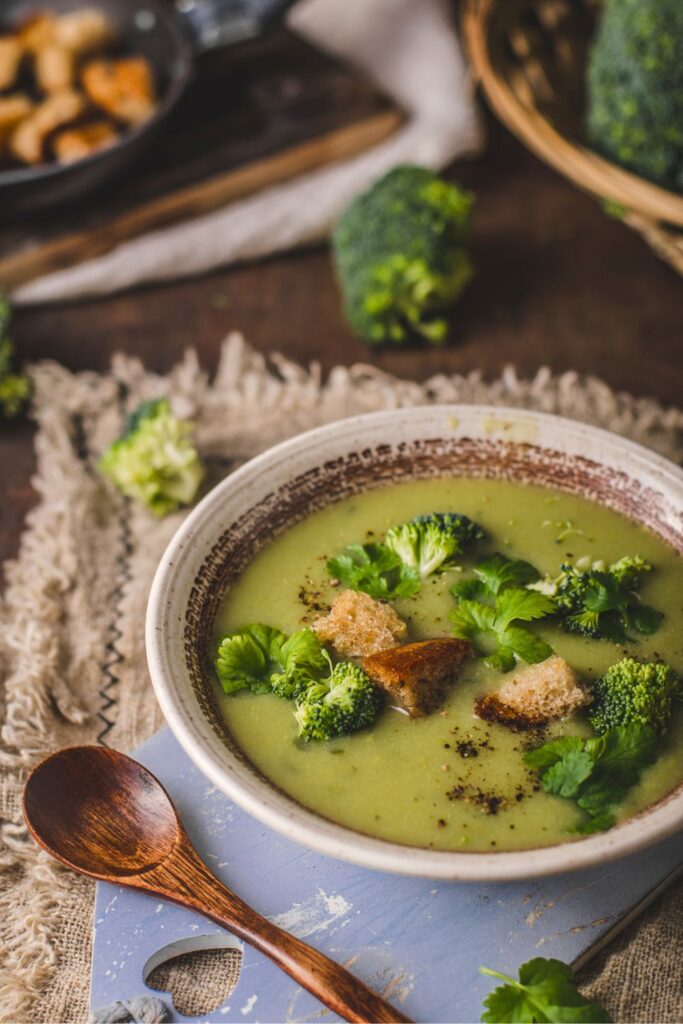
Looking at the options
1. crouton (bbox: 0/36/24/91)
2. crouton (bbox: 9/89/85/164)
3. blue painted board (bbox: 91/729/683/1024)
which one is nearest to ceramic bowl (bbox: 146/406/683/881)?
blue painted board (bbox: 91/729/683/1024)

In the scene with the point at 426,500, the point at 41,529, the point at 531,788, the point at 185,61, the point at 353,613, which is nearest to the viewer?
the point at 531,788

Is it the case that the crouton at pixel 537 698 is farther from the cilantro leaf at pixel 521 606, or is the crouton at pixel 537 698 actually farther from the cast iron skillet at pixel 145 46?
the cast iron skillet at pixel 145 46

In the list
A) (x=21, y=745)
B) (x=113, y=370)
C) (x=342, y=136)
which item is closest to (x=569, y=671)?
(x=21, y=745)

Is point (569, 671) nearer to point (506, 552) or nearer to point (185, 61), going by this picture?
point (506, 552)

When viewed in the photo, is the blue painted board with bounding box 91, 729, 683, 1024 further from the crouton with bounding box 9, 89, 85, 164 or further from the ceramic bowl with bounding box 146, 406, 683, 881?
the crouton with bounding box 9, 89, 85, 164

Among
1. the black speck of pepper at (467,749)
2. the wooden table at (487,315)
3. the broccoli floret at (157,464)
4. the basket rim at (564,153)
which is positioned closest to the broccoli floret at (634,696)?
the black speck of pepper at (467,749)

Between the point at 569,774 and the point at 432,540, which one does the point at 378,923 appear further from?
the point at 432,540

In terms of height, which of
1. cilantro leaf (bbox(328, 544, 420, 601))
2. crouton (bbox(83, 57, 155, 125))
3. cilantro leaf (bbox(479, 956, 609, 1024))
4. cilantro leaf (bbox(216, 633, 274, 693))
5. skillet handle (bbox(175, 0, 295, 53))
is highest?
skillet handle (bbox(175, 0, 295, 53))
